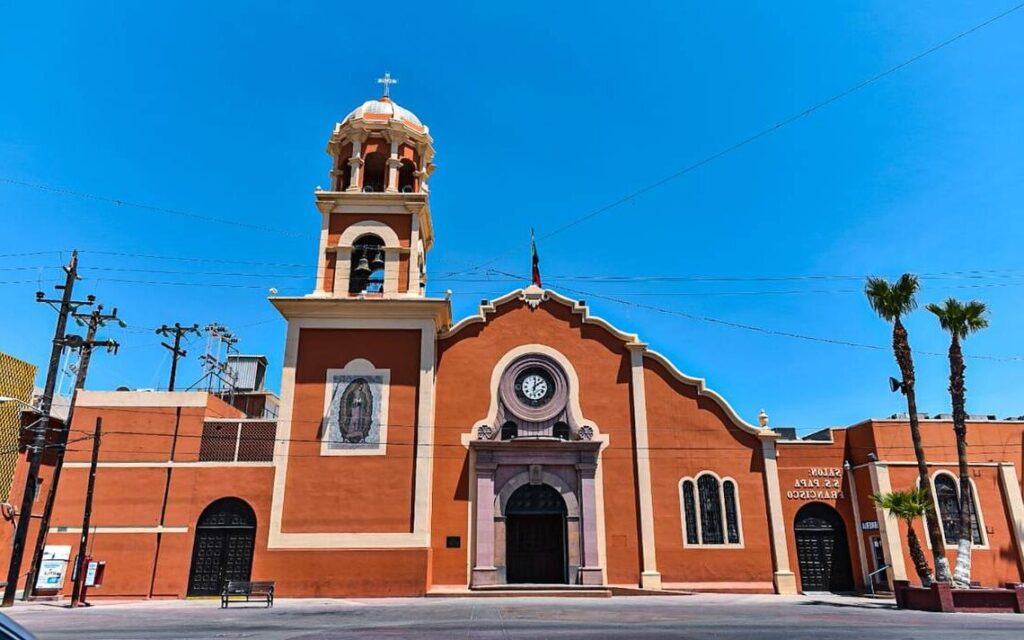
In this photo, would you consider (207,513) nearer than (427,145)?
Yes

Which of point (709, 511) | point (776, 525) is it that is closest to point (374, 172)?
point (709, 511)

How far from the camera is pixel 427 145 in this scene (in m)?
30.6

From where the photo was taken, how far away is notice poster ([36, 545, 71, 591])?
22.8 metres

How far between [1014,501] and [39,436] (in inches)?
1398

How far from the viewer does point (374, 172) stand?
30.8m

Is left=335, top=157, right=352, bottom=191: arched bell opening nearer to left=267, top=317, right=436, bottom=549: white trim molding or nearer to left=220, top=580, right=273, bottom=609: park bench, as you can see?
left=267, top=317, right=436, bottom=549: white trim molding

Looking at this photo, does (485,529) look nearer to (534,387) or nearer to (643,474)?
(534,387)

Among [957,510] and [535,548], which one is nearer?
[957,510]

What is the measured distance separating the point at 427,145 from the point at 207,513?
1792 cm

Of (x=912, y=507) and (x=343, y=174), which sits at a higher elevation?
(x=343, y=174)

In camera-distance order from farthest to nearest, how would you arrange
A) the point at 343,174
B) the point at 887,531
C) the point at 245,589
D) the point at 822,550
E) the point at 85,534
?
the point at 343,174 < the point at 822,550 < the point at 887,531 < the point at 85,534 < the point at 245,589

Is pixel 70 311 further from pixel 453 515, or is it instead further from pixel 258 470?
pixel 453 515

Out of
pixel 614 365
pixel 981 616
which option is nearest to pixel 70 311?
pixel 614 365

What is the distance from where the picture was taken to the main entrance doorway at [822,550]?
26.1 meters
